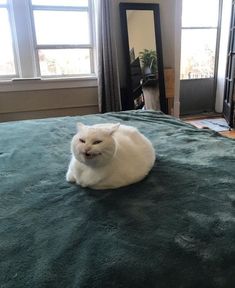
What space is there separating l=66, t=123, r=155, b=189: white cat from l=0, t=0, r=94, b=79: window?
2678 mm

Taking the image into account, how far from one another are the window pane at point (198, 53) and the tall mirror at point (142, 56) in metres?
1.24

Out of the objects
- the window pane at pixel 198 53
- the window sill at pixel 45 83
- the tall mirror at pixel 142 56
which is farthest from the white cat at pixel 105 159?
the window pane at pixel 198 53

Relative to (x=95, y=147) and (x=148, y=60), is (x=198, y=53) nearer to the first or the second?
(x=148, y=60)

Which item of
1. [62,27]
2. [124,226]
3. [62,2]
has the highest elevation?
[62,2]

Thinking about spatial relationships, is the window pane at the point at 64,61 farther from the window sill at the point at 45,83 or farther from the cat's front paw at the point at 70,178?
the cat's front paw at the point at 70,178

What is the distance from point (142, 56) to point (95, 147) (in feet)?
9.94

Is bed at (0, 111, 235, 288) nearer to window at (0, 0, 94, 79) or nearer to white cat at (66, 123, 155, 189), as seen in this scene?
white cat at (66, 123, 155, 189)

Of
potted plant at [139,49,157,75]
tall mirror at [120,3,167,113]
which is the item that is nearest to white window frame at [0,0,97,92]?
tall mirror at [120,3,167,113]

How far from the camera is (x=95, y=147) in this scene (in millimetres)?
883

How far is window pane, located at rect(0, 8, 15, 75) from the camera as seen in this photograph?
3.19m

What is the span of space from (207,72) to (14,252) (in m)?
4.93

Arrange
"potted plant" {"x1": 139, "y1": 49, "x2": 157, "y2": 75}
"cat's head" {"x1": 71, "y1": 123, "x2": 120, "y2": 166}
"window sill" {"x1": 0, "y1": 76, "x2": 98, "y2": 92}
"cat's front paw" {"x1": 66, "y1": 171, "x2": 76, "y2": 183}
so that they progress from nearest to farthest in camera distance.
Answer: "cat's head" {"x1": 71, "y1": 123, "x2": 120, "y2": 166} < "cat's front paw" {"x1": 66, "y1": 171, "x2": 76, "y2": 183} < "window sill" {"x1": 0, "y1": 76, "x2": 98, "y2": 92} < "potted plant" {"x1": 139, "y1": 49, "x2": 157, "y2": 75}

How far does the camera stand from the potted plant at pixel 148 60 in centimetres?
364

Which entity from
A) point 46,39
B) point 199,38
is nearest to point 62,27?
point 46,39
